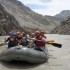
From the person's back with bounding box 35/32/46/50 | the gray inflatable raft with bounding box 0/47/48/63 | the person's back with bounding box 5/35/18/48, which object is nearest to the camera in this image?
the gray inflatable raft with bounding box 0/47/48/63

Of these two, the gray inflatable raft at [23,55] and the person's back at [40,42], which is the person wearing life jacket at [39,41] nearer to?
the person's back at [40,42]

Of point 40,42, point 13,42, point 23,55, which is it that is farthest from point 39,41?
point 23,55

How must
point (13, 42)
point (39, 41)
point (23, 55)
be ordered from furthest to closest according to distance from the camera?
point (13, 42), point (39, 41), point (23, 55)

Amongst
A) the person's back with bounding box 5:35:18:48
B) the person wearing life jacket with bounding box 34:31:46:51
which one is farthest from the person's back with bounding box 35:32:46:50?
the person's back with bounding box 5:35:18:48

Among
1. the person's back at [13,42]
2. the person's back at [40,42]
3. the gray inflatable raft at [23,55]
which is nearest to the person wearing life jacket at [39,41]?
the person's back at [40,42]

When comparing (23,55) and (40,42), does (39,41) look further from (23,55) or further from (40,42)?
(23,55)

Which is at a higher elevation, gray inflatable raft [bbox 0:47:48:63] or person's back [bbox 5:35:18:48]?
person's back [bbox 5:35:18:48]

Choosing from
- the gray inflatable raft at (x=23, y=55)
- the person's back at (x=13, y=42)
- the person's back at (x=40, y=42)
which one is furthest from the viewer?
the person's back at (x=13, y=42)

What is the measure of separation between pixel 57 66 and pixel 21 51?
240 centimetres

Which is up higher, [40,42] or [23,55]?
[40,42]

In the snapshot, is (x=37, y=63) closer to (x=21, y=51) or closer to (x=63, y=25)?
(x=21, y=51)

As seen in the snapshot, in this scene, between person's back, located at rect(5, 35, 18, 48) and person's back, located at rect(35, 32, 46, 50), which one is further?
person's back, located at rect(5, 35, 18, 48)

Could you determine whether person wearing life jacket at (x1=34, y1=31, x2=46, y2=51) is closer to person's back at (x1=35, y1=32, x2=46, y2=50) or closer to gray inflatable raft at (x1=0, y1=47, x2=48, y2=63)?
person's back at (x1=35, y1=32, x2=46, y2=50)

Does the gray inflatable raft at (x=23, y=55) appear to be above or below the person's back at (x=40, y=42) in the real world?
below
